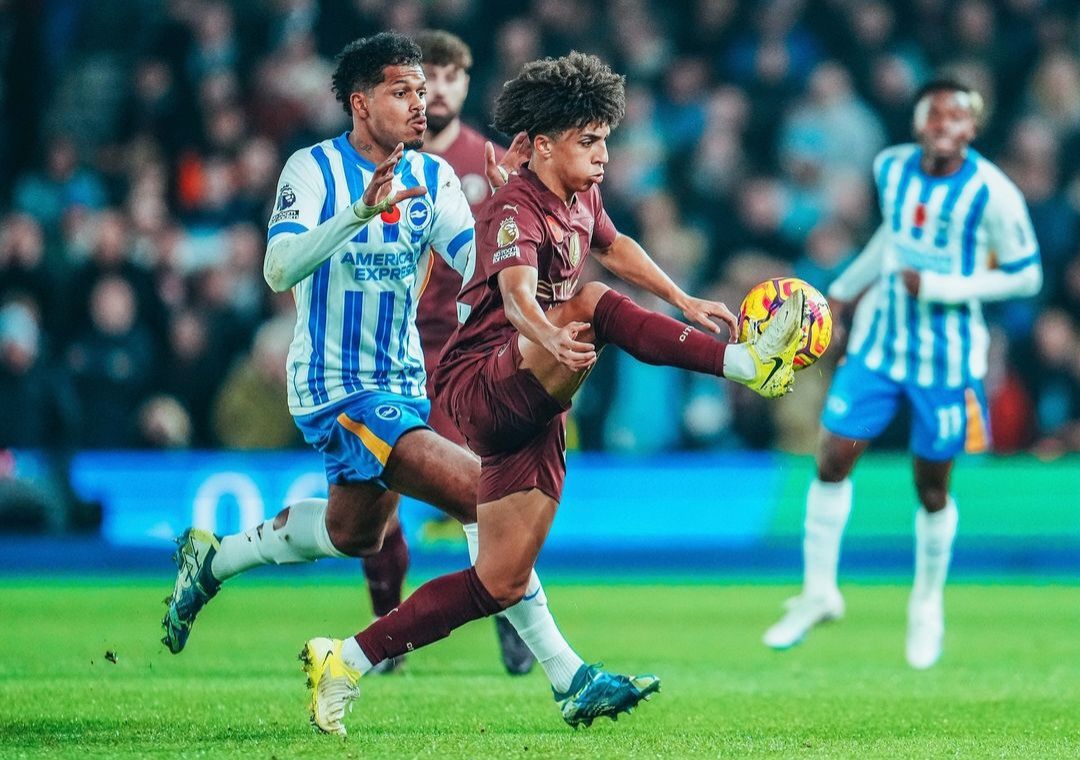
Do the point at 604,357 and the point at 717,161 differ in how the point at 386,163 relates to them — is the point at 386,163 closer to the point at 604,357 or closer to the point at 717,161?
the point at 604,357

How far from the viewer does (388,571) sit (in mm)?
7109

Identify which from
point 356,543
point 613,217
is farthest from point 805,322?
point 613,217

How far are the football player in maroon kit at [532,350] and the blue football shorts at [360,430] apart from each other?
462 millimetres

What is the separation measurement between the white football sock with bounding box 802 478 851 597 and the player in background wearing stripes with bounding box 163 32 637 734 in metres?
2.55

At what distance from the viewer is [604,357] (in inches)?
482

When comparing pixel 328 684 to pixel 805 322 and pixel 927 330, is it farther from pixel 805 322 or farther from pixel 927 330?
A: pixel 927 330

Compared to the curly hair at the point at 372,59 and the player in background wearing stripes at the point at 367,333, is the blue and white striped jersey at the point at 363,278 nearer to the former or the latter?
the player in background wearing stripes at the point at 367,333

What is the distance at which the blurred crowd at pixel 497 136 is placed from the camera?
39.6 ft

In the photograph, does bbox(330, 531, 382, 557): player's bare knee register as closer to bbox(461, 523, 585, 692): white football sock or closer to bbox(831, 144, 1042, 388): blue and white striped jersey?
bbox(461, 523, 585, 692): white football sock

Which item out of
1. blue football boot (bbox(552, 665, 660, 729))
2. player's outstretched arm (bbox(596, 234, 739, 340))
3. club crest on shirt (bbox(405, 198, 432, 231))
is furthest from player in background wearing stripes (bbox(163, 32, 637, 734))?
player's outstretched arm (bbox(596, 234, 739, 340))

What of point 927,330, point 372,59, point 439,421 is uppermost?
point 372,59

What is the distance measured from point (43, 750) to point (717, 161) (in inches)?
370

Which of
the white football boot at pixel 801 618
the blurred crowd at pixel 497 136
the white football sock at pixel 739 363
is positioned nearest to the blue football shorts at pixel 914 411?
the white football boot at pixel 801 618

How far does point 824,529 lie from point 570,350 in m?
3.68
